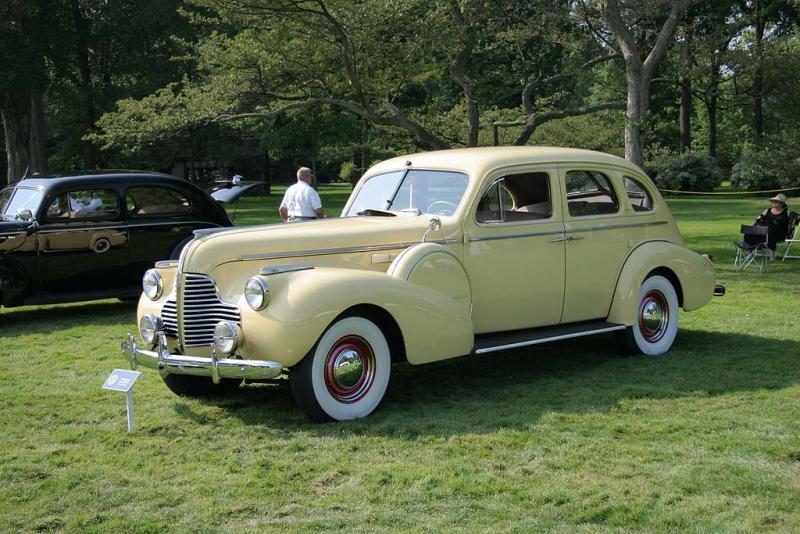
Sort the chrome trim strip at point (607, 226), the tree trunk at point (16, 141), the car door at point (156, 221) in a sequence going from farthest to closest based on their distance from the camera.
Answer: the tree trunk at point (16, 141) < the car door at point (156, 221) < the chrome trim strip at point (607, 226)

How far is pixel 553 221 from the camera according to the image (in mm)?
7398

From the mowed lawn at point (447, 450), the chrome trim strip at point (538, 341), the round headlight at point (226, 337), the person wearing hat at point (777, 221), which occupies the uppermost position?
the person wearing hat at point (777, 221)

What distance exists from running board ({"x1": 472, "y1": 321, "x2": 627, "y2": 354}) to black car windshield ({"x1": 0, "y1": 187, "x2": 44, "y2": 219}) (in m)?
6.11

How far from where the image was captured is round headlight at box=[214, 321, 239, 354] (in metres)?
5.79

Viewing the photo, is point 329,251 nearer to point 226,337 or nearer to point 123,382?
point 226,337

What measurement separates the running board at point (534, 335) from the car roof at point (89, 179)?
19.0 ft

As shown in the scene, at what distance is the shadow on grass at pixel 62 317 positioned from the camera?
10.3 meters

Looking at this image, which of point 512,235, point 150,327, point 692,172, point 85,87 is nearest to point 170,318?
point 150,327

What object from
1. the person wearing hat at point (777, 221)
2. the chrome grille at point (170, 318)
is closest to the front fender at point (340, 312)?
the chrome grille at point (170, 318)

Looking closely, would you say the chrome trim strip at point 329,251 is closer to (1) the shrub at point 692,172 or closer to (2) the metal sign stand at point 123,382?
(2) the metal sign stand at point 123,382

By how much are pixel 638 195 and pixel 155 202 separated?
6.07 meters

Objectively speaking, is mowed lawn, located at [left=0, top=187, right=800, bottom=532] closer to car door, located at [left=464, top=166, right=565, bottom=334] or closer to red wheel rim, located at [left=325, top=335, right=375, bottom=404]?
red wheel rim, located at [left=325, top=335, right=375, bottom=404]

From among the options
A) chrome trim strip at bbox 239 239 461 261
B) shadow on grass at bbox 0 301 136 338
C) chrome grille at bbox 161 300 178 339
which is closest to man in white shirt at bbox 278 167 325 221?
shadow on grass at bbox 0 301 136 338

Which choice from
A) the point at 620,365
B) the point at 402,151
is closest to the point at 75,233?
the point at 620,365
